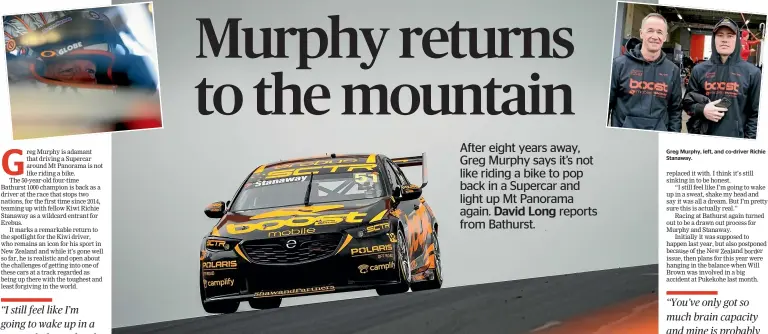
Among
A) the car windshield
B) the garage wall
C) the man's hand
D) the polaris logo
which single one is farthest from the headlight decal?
the man's hand

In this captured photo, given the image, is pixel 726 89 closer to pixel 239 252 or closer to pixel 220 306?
pixel 239 252

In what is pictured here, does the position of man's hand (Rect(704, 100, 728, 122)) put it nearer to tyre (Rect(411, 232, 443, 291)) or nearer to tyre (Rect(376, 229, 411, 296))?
tyre (Rect(411, 232, 443, 291))

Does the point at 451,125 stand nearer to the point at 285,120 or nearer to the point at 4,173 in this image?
the point at 285,120

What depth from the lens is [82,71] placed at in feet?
32.0

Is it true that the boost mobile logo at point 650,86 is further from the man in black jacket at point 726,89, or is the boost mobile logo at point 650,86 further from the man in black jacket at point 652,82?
the man in black jacket at point 726,89

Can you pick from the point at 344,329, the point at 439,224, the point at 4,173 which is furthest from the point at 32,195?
the point at 439,224

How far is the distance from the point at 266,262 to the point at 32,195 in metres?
2.44

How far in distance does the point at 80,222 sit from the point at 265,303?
1.92 metres

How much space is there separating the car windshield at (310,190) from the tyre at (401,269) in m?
0.51

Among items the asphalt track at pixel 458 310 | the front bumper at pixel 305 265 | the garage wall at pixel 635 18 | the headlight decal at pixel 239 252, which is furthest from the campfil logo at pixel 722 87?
the headlight decal at pixel 239 252

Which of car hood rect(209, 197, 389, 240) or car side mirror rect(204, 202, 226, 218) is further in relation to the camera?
car side mirror rect(204, 202, 226, 218)

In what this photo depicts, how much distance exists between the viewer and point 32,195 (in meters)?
9.50

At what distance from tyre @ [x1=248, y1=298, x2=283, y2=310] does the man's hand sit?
408cm

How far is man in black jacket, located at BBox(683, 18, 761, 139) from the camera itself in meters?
9.51
